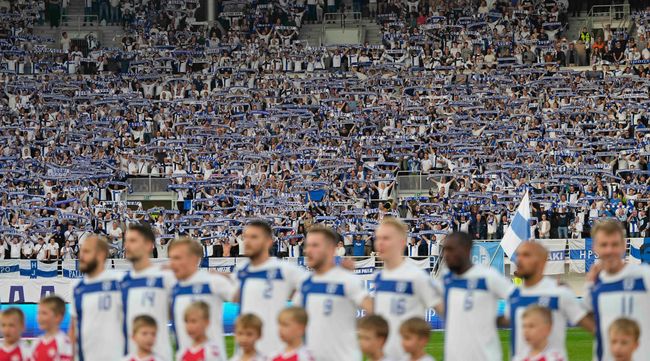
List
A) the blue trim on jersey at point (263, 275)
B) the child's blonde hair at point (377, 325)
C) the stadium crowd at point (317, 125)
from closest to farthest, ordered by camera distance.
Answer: the child's blonde hair at point (377, 325)
the blue trim on jersey at point (263, 275)
the stadium crowd at point (317, 125)

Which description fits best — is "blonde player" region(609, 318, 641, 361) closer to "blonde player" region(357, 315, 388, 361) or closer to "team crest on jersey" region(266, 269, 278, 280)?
"blonde player" region(357, 315, 388, 361)

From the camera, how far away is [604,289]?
11836mm

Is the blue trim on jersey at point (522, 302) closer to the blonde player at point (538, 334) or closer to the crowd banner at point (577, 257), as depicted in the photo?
the blonde player at point (538, 334)

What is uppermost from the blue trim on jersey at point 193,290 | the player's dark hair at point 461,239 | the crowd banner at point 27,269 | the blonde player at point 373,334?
the player's dark hair at point 461,239

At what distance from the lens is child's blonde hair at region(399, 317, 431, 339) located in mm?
11227

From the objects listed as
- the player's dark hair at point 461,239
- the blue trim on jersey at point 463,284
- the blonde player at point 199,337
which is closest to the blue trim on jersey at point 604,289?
the blue trim on jersey at point 463,284

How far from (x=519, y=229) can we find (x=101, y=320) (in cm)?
Result: 1497

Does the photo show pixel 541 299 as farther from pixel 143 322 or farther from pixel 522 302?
pixel 143 322

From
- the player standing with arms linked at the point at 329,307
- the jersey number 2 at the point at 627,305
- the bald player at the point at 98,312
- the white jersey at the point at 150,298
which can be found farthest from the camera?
the bald player at the point at 98,312

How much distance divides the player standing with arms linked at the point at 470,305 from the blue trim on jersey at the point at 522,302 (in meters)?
0.13

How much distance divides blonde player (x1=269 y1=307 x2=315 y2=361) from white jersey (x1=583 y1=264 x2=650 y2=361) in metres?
2.39

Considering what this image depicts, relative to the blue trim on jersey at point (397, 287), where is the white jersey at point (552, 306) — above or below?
below

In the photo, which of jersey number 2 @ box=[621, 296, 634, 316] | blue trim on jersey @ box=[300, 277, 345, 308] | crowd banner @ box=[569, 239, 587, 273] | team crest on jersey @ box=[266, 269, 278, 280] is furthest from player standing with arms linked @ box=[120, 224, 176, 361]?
crowd banner @ box=[569, 239, 587, 273]

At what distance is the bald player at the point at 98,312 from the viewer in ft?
42.5
